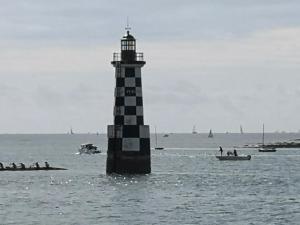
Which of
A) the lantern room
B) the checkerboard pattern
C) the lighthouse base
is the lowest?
the lighthouse base

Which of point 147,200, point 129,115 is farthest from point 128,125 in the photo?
point 147,200

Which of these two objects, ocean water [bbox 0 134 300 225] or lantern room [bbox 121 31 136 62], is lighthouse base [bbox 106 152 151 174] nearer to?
ocean water [bbox 0 134 300 225]

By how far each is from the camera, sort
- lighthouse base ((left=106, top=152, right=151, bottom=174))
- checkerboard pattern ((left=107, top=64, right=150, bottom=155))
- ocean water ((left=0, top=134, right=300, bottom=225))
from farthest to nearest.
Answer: lighthouse base ((left=106, top=152, right=151, bottom=174))
checkerboard pattern ((left=107, top=64, right=150, bottom=155))
ocean water ((left=0, top=134, right=300, bottom=225))

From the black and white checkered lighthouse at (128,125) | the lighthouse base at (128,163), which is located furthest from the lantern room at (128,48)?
the lighthouse base at (128,163)

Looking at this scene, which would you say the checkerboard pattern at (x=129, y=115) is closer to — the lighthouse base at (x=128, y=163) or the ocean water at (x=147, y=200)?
the lighthouse base at (x=128, y=163)

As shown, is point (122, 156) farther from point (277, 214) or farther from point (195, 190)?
point (277, 214)

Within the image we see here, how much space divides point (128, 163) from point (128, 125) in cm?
296

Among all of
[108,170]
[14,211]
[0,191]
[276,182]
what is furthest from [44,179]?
[14,211]

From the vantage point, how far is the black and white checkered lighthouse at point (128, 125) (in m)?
69.6

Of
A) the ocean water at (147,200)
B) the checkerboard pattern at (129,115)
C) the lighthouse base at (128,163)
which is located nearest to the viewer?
the ocean water at (147,200)

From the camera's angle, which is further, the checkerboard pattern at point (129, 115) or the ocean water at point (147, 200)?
the checkerboard pattern at point (129, 115)

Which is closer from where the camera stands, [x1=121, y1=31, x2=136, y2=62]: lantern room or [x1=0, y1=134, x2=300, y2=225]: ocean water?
[x1=0, y1=134, x2=300, y2=225]: ocean water

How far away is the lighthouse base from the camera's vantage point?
2758 inches

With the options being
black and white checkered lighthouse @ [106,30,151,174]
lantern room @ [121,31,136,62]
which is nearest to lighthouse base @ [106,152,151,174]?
black and white checkered lighthouse @ [106,30,151,174]
